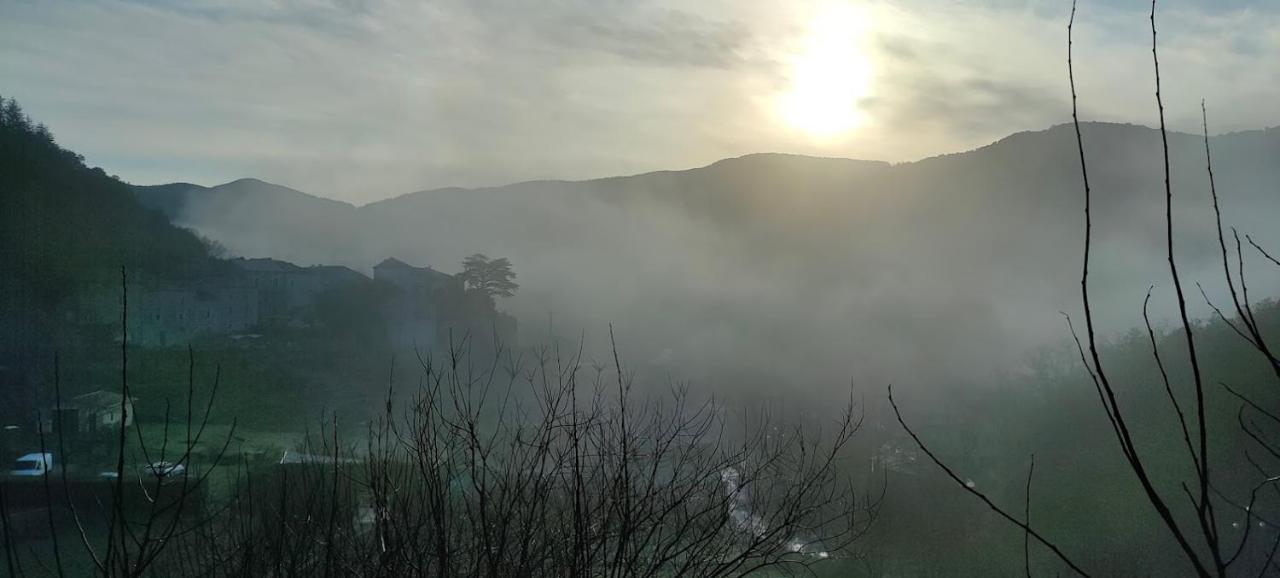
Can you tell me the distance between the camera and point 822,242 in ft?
174

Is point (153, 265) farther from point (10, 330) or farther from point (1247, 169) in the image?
point (1247, 169)

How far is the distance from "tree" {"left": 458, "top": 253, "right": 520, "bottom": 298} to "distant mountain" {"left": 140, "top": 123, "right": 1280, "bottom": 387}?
6.41 ft

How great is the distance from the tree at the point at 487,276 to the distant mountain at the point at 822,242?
1.95 metres

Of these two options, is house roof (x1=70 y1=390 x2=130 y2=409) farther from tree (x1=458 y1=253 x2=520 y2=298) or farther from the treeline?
tree (x1=458 y1=253 x2=520 y2=298)

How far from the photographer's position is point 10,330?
24.2m

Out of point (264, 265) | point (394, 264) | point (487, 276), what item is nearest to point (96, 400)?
point (264, 265)

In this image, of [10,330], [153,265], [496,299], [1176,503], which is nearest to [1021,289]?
[1176,503]

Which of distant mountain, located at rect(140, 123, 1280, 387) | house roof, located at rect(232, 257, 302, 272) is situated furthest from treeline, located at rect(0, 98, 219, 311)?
distant mountain, located at rect(140, 123, 1280, 387)

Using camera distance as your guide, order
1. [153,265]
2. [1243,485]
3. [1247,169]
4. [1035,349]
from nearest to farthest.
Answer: [1243,485] < [153,265] < [1035,349] < [1247,169]

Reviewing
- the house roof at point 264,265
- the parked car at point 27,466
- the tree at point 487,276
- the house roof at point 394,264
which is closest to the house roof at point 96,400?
the parked car at point 27,466

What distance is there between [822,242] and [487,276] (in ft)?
85.7

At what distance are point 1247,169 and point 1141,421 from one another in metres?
27.7

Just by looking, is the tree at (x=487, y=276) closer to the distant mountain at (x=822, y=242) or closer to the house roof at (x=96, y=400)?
the distant mountain at (x=822, y=242)

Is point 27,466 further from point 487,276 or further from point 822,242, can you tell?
point 822,242
